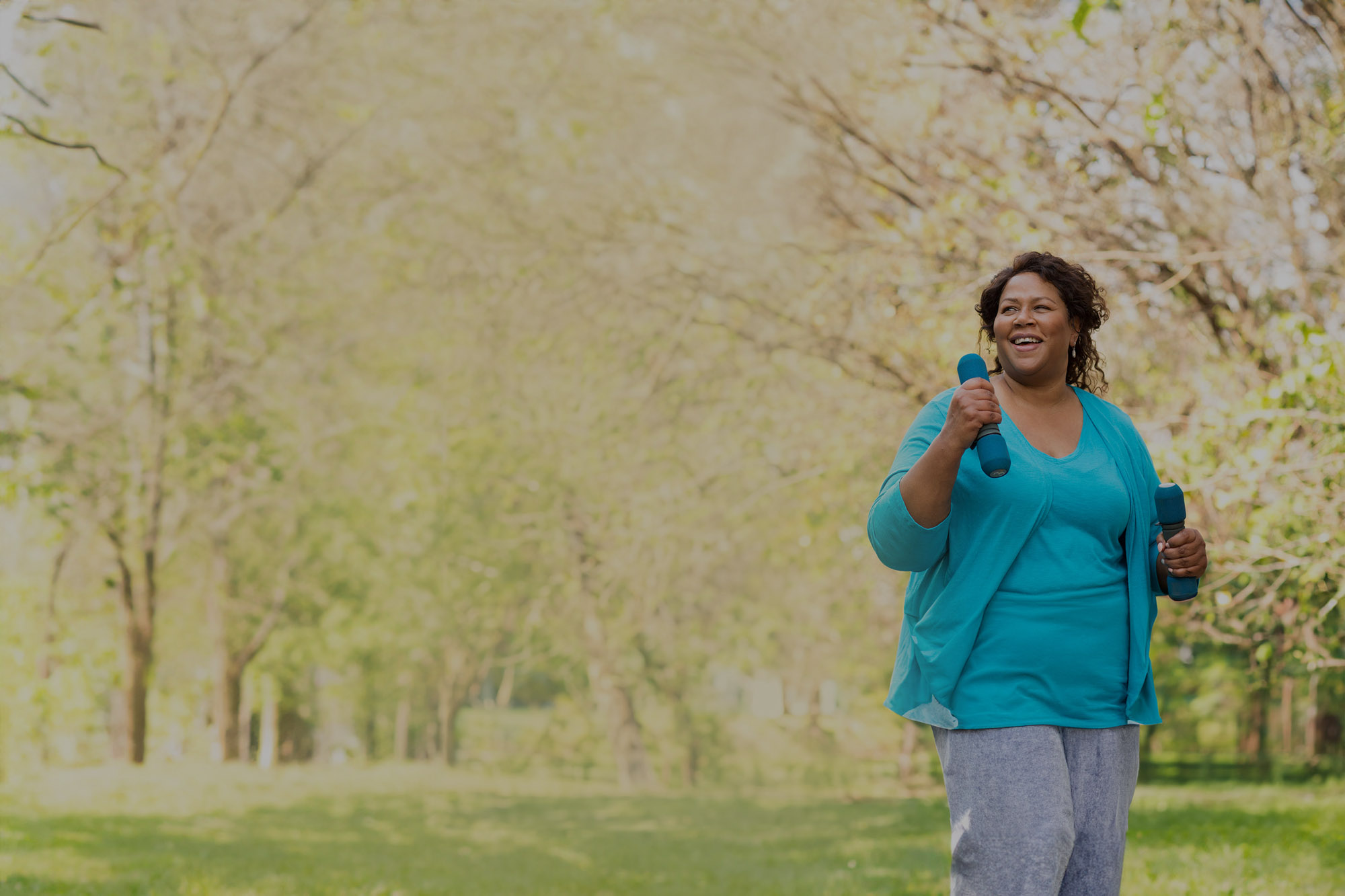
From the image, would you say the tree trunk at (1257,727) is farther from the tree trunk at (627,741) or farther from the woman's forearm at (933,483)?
the woman's forearm at (933,483)

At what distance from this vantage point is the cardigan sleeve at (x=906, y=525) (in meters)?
2.56

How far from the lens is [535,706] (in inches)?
1811

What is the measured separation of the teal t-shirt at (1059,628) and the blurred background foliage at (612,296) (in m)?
2.17

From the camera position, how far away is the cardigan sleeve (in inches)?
101

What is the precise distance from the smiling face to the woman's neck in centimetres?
1

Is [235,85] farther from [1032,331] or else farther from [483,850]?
[1032,331]

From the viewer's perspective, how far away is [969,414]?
2.41 meters

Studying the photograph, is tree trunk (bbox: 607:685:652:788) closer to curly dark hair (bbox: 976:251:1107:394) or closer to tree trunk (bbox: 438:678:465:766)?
tree trunk (bbox: 438:678:465:766)

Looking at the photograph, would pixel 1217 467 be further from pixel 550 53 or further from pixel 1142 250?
pixel 550 53

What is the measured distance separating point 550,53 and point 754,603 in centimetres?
1558

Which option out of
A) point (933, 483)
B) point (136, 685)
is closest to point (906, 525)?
point (933, 483)

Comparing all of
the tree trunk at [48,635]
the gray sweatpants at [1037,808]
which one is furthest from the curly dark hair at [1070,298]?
the tree trunk at [48,635]

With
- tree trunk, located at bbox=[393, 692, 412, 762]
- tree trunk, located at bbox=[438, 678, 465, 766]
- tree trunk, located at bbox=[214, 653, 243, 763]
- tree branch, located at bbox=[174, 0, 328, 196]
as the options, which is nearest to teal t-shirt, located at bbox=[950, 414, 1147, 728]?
tree branch, located at bbox=[174, 0, 328, 196]

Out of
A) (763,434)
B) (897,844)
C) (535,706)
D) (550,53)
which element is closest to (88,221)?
(550,53)
